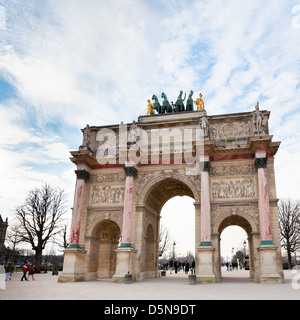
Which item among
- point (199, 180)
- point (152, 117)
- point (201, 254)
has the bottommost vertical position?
point (201, 254)

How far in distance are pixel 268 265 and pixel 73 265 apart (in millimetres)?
12830

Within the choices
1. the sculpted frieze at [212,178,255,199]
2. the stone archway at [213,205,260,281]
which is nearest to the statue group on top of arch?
the sculpted frieze at [212,178,255,199]

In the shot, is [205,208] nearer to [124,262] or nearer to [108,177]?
[124,262]

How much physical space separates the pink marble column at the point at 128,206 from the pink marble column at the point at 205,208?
5.12 metres

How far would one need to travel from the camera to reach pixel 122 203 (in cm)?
2359

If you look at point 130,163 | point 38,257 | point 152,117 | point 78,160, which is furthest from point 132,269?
point 38,257

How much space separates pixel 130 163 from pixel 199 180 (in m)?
5.33

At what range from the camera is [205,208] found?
21156 mm

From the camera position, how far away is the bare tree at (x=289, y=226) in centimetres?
4480

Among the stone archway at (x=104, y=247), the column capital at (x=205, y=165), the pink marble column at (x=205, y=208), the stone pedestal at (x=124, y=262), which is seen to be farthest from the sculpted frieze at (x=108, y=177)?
the pink marble column at (x=205, y=208)

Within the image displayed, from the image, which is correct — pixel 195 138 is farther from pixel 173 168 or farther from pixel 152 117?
pixel 152 117

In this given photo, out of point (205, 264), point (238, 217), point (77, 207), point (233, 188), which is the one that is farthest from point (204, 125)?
point (77, 207)

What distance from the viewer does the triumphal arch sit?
20.7m

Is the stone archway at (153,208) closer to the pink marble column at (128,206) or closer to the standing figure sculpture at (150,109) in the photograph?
the pink marble column at (128,206)
